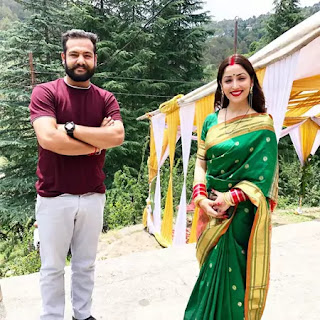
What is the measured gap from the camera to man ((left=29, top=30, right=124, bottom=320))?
4.50ft

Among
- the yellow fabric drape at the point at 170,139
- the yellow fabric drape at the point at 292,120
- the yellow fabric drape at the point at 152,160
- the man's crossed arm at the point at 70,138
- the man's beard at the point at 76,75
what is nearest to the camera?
the man's crossed arm at the point at 70,138

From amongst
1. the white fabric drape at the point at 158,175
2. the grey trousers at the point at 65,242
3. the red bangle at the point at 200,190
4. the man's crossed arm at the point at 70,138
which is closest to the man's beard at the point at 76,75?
the man's crossed arm at the point at 70,138

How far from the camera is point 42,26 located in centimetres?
1099

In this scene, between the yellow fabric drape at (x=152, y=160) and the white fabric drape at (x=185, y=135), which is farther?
the yellow fabric drape at (x=152, y=160)

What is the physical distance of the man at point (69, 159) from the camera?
137cm

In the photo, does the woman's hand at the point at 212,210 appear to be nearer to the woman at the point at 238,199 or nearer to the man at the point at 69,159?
the woman at the point at 238,199

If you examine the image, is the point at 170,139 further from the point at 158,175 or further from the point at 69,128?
the point at 69,128

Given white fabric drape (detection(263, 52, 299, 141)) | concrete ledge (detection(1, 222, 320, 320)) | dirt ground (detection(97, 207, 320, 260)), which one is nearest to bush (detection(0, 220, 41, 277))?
dirt ground (detection(97, 207, 320, 260))

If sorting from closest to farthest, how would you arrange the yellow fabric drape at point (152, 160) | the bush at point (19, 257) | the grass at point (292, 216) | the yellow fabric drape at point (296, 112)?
the bush at point (19, 257), the yellow fabric drape at point (296, 112), the yellow fabric drape at point (152, 160), the grass at point (292, 216)

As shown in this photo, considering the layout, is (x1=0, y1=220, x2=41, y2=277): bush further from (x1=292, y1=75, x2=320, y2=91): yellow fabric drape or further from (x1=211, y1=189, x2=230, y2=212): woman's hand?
(x1=292, y1=75, x2=320, y2=91): yellow fabric drape

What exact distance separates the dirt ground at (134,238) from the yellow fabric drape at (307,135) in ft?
4.84

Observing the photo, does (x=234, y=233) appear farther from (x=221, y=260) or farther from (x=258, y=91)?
(x=258, y=91)

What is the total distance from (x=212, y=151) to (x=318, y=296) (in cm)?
154

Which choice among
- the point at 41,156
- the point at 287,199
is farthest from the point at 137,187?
the point at 41,156
